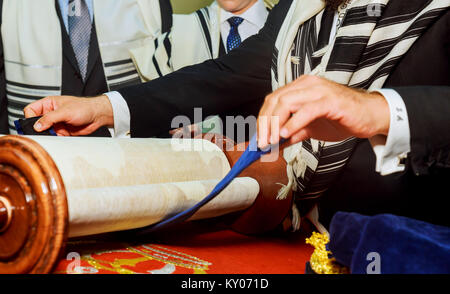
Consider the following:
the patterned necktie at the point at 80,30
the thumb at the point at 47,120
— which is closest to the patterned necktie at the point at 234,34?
the patterned necktie at the point at 80,30

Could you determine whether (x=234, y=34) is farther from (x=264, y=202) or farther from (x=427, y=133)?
(x=427, y=133)

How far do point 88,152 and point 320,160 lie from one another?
497mm

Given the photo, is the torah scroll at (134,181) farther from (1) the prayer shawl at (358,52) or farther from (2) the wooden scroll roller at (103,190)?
(1) the prayer shawl at (358,52)

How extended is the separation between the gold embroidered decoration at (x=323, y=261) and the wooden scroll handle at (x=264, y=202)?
0.32m

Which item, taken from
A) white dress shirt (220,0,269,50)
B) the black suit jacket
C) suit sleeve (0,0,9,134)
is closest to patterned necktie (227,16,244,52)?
white dress shirt (220,0,269,50)

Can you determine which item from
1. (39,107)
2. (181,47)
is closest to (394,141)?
(39,107)

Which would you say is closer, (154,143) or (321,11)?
(154,143)

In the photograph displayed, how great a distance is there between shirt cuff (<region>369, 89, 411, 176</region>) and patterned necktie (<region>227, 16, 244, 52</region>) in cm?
161

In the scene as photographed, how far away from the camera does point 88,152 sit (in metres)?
0.83

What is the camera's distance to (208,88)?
4.48 ft

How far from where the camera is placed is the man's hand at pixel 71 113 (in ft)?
3.44

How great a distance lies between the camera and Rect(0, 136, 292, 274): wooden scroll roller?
66 centimetres
